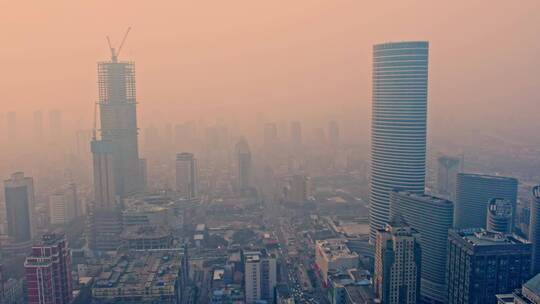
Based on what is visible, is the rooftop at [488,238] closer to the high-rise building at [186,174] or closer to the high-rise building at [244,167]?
the high-rise building at [186,174]

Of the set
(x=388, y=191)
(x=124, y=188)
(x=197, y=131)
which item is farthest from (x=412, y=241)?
(x=197, y=131)

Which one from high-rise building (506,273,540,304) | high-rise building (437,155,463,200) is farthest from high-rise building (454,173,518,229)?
high-rise building (506,273,540,304)

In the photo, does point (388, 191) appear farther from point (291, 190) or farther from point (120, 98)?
point (120, 98)

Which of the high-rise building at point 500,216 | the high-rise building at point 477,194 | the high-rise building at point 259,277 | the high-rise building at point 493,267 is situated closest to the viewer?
the high-rise building at point 493,267

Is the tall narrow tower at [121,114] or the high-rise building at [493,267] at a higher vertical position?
the tall narrow tower at [121,114]

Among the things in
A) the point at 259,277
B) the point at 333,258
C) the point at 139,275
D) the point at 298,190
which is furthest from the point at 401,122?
the point at 139,275

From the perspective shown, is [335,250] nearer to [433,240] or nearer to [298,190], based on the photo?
[433,240]

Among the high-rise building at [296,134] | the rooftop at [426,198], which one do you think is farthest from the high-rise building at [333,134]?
the rooftop at [426,198]
